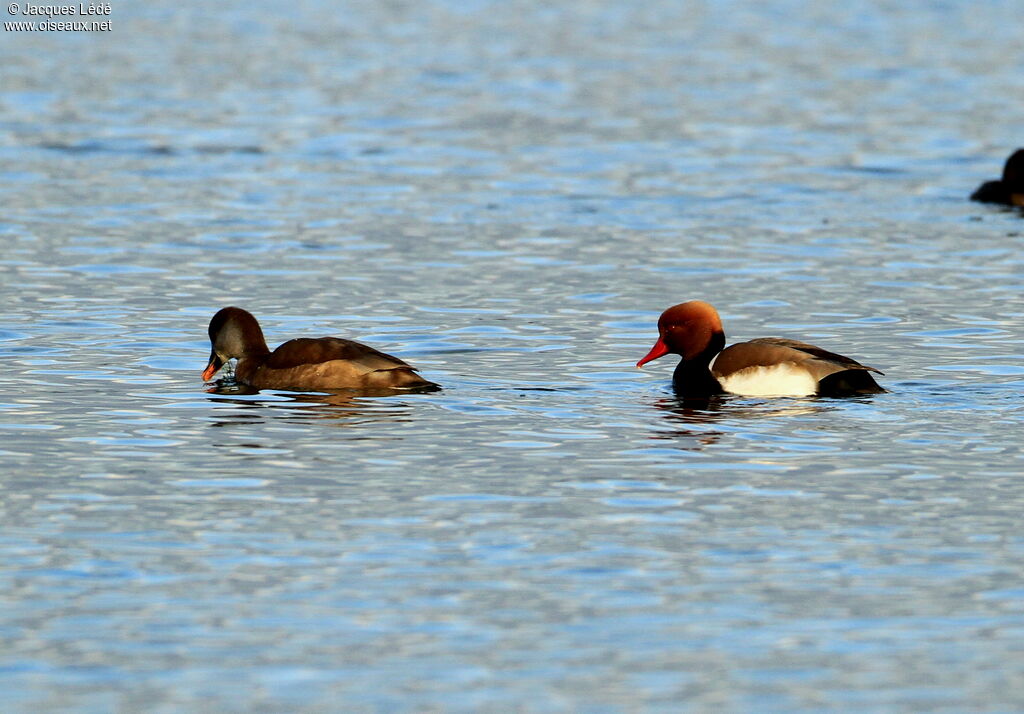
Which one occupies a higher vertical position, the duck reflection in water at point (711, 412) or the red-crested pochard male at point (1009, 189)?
the red-crested pochard male at point (1009, 189)

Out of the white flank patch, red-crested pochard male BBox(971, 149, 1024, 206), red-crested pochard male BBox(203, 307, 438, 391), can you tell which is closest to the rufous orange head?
the white flank patch

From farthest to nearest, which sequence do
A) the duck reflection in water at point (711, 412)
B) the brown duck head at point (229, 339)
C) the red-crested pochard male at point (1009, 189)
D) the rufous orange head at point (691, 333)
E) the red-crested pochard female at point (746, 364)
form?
the red-crested pochard male at point (1009, 189) < the rufous orange head at point (691, 333) < the brown duck head at point (229, 339) < the red-crested pochard female at point (746, 364) < the duck reflection in water at point (711, 412)

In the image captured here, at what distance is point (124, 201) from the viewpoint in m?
24.1

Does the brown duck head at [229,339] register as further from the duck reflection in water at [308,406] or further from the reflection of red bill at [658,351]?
the reflection of red bill at [658,351]

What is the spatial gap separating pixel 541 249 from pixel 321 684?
44.4ft

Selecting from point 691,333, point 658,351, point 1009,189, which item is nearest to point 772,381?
point 691,333

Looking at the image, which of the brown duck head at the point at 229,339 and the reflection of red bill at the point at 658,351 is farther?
the reflection of red bill at the point at 658,351

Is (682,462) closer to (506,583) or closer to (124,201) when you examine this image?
(506,583)

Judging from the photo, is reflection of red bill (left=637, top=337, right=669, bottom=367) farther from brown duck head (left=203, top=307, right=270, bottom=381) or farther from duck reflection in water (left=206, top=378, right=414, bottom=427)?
brown duck head (left=203, top=307, right=270, bottom=381)

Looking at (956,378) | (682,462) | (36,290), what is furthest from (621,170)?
(682,462)

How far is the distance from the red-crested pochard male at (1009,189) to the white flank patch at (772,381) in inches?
462

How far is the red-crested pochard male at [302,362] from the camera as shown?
44.3 ft

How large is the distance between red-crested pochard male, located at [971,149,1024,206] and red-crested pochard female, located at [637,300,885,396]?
1117cm

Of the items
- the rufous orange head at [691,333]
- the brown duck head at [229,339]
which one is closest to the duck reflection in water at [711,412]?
the rufous orange head at [691,333]
